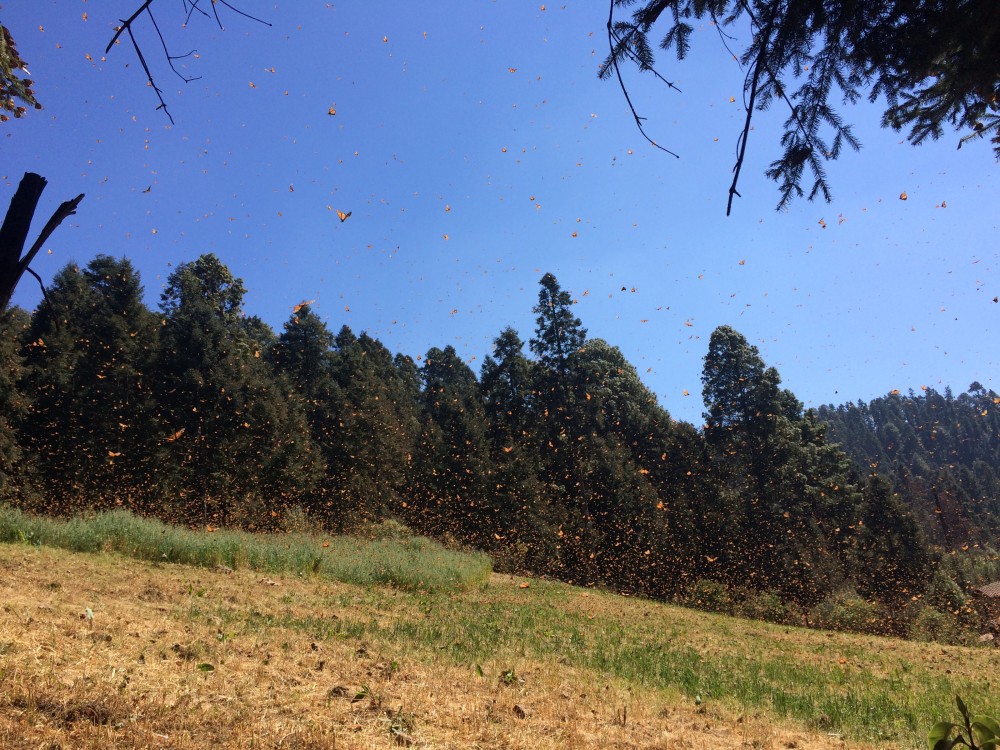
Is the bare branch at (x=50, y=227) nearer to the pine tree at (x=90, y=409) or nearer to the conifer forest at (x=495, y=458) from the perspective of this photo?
the conifer forest at (x=495, y=458)

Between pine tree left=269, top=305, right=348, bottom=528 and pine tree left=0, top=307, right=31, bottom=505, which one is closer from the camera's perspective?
Result: pine tree left=0, top=307, right=31, bottom=505

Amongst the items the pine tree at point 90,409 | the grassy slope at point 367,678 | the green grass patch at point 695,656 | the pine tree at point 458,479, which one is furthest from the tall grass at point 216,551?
Result: the pine tree at point 458,479

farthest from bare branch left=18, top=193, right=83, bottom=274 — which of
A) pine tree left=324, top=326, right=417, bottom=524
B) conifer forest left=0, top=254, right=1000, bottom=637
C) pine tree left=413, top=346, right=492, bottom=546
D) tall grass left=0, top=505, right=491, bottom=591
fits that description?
pine tree left=324, top=326, right=417, bottom=524

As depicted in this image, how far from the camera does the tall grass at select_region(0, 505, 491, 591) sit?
44.2 ft

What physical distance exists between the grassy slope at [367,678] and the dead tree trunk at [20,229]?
3073 millimetres

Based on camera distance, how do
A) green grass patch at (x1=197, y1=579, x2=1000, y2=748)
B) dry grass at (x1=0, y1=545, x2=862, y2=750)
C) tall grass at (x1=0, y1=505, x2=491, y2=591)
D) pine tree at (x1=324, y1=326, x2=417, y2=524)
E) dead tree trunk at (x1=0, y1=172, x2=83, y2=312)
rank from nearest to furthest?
dead tree trunk at (x1=0, y1=172, x2=83, y2=312), dry grass at (x1=0, y1=545, x2=862, y2=750), green grass patch at (x1=197, y1=579, x2=1000, y2=748), tall grass at (x1=0, y1=505, x2=491, y2=591), pine tree at (x1=324, y1=326, x2=417, y2=524)

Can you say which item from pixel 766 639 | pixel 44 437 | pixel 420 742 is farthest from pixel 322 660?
pixel 44 437

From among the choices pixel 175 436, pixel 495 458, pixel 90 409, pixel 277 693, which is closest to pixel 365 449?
pixel 495 458

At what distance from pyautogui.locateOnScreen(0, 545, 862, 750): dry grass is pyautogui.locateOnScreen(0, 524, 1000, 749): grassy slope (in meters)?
0.02

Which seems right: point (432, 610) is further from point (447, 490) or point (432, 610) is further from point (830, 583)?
point (830, 583)

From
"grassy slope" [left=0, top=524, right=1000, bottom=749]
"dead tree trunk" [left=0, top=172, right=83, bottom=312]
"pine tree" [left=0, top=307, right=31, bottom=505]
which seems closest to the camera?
"dead tree trunk" [left=0, top=172, right=83, bottom=312]

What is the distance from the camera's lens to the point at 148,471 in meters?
28.9

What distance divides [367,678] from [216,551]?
10.6 m

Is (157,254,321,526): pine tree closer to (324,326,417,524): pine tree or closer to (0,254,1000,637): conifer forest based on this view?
(0,254,1000,637): conifer forest
